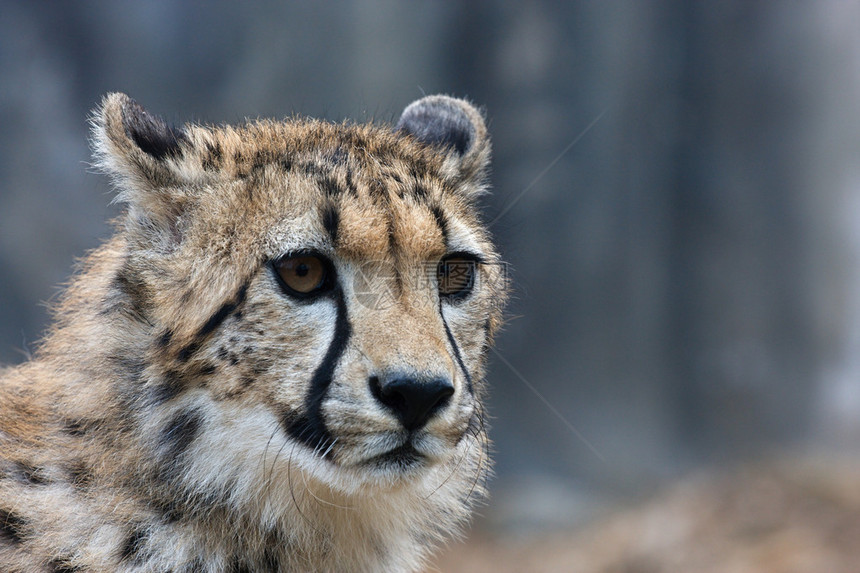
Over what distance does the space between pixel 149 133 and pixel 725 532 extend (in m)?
6.51

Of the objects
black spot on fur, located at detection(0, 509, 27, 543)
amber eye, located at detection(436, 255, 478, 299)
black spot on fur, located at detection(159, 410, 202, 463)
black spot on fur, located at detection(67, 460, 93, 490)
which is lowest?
black spot on fur, located at detection(0, 509, 27, 543)

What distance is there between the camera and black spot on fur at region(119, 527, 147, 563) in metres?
3.15

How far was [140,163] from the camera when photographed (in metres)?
3.36

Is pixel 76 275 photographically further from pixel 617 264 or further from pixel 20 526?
pixel 617 264

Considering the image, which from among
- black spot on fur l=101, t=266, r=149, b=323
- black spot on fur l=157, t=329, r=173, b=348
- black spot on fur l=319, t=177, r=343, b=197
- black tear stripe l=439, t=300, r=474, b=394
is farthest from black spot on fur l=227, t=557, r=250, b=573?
black spot on fur l=319, t=177, r=343, b=197

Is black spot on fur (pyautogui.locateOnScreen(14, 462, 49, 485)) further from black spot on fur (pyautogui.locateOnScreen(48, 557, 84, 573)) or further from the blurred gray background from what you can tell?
the blurred gray background

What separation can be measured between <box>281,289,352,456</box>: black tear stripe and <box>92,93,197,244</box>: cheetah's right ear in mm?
880

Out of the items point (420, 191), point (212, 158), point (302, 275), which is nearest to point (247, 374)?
point (302, 275)

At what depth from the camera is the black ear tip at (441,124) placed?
15.0ft

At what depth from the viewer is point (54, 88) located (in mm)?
8211

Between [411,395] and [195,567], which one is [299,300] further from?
[195,567]

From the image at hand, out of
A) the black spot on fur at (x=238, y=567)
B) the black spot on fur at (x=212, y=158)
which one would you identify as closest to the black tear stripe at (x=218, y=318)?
the black spot on fur at (x=212, y=158)

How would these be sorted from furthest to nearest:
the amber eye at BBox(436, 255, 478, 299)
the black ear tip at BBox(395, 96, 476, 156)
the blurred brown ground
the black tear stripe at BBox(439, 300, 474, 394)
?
the blurred brown ground < the black ear tip at BBox(395, 96, 476, 156) < the amber eye at BBox(436, 255, 478, 299) < the black tear stripe at BBox(439, 300, 474, 394)

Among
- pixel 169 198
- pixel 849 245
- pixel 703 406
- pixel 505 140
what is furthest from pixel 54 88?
pixel 849 245
